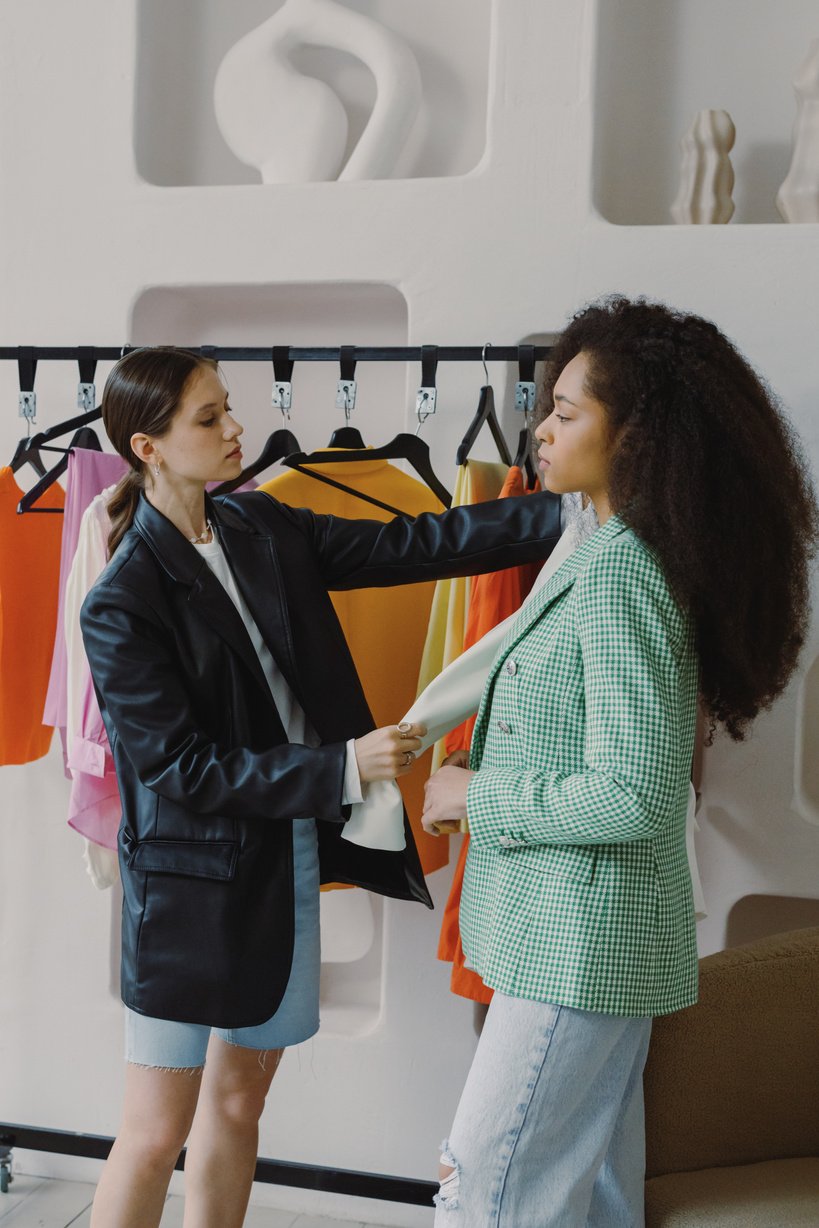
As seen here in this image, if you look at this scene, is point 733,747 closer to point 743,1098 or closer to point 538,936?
point 743,1098

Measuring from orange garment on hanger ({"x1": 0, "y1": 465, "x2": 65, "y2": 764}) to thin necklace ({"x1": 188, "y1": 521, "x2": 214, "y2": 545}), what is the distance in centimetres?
68

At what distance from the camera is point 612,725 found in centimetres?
124

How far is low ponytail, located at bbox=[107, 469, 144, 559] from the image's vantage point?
5.80 feet

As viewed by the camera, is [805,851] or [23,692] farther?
[23,692]

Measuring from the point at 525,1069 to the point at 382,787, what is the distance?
445 millimetres

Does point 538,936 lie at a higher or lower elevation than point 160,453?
lower

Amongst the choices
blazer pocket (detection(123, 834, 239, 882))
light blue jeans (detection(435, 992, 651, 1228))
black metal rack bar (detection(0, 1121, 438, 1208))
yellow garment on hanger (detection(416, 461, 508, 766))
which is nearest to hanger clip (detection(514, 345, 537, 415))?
yellow garment on hanger (detection(416, 461, 508, 766))

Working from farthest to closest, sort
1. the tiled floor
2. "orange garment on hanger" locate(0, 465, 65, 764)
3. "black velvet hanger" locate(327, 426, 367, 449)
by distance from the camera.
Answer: the tiled floor, "orange garment on hanger" locate(0, 465, 65, 764), "black velvet hanger" locate(327, 426, 367, 449)

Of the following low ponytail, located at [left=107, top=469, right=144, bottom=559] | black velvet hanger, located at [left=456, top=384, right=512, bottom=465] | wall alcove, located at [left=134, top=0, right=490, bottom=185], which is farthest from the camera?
wall alcove, located at [left=134, top=0, right=490, bottom=185]

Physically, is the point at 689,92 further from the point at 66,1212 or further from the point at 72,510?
the point at 66,1212

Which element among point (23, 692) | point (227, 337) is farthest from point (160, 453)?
point (227, 337)

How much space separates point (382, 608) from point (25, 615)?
721mm

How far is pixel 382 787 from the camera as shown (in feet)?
5.25

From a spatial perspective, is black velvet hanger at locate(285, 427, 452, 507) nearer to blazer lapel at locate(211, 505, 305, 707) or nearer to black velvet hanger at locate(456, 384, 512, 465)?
black velvet hanger at locate(456, 384, 512, 465)
